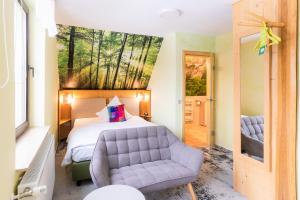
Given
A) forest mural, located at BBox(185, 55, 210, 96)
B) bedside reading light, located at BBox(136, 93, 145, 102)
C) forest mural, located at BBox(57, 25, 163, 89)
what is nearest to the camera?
forest mural, located at BBox(57, 25, 163, 89)

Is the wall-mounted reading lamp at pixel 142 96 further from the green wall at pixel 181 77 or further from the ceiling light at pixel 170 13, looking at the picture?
the ceiling light at pixel 170 13

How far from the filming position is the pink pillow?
4152mm

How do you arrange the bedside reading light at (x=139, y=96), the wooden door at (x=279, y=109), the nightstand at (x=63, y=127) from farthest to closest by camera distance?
the bedside reading light at (x=139, y=96)
the nightstand at (x=63, y=127)
the wooden door at (x=279, y=109)

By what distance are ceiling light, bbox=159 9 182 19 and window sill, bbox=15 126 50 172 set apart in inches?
88.6

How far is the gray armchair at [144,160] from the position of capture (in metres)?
2.00

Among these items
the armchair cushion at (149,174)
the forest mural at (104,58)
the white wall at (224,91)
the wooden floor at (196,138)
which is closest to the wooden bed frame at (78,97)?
the forest mural at (104,58)

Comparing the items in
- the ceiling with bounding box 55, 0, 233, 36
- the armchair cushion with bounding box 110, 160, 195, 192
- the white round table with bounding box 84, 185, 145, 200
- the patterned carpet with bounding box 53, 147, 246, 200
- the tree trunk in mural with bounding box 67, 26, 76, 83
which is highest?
the ceiling with bounding box 55, 0, 233, 36

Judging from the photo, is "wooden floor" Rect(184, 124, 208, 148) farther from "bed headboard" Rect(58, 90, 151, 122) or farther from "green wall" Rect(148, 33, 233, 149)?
"bed headboard" Rect(58, 90, 151, 122)

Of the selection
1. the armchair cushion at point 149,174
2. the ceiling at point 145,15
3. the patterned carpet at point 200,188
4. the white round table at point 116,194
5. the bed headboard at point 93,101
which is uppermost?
the ceiling at point 145,15

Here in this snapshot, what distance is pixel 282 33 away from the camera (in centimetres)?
195

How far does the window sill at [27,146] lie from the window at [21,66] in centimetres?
9

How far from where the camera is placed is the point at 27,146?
1600 millimetres

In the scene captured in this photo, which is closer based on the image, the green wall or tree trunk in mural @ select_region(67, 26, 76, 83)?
tree trunk in mural @ select_region(67, 26, 76, 83)

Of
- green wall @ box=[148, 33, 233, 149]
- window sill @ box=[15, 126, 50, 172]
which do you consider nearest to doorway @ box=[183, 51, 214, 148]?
green wall @ box=[148, 33, 233, 149]
